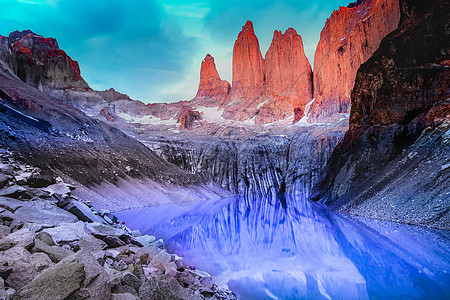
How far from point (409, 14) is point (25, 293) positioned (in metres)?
35.4

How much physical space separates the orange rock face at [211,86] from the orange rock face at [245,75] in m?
8.57

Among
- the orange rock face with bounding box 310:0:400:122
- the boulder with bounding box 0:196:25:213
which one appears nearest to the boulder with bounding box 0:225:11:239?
the boulder with bounding box 0:196:25:213

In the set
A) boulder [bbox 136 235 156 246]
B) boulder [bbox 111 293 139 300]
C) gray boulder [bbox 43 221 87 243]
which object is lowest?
boulder [bbox 136 235 156 246]

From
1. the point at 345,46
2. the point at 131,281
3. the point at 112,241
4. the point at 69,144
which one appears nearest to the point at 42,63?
the point at 69,144

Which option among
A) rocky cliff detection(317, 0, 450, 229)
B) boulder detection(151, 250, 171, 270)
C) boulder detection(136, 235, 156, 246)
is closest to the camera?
boulder detection(151, 250, 171, 270)

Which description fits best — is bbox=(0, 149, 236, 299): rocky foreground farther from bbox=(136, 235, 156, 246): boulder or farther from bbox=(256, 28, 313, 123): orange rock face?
bbox=(256, 28, 313, 123): orange rock face

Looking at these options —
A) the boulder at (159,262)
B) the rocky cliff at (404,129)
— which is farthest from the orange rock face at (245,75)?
the boulder at (159,262)

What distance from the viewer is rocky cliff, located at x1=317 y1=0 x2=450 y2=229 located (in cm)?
1415

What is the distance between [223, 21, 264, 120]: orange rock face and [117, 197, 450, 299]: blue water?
70.2 meters

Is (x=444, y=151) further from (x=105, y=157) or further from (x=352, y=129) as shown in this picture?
(x=105, y=157)

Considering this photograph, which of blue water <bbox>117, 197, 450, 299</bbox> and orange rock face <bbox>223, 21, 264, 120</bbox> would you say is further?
orange rock face <bbox>223, 21, 264, 120</bbox>

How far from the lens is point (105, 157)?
32625 millimetres

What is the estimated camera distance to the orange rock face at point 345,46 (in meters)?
45.9

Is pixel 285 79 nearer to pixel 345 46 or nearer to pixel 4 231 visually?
pixel 345 46
